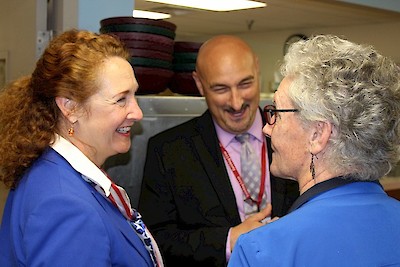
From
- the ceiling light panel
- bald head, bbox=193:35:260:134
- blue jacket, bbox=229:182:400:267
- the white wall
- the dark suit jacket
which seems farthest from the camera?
the white wall

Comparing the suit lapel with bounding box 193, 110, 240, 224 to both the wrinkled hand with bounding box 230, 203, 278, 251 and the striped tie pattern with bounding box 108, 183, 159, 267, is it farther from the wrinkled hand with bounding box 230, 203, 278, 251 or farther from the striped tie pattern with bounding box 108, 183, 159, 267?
the striped tie pattern with bounding box 108, 183, 159, 267

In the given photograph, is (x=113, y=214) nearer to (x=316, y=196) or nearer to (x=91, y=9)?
(x=316, y=196)

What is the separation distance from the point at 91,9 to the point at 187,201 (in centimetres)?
94

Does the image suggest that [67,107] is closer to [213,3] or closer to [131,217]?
[131,217]

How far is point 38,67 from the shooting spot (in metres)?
1.50

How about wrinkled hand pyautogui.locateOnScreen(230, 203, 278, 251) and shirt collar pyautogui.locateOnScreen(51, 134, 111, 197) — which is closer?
shirt collar pyautogui.locateOnScreen(51, 134, 111, 197)

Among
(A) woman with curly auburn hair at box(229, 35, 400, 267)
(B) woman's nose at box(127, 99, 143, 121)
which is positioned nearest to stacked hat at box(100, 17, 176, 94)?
(B) woman's nose at box(127, 99, 143, 121)

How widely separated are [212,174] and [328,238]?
104cm

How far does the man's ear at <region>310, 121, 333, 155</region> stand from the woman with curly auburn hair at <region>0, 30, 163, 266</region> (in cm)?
53

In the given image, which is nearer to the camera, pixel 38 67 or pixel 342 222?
pixel 342 222

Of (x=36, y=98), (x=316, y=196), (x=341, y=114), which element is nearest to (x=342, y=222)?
(x=316, y=196)

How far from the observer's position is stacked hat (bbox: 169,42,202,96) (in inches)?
94.7

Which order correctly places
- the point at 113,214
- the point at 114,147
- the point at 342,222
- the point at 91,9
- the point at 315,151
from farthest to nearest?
the point at 91,9
the point at 114,147
the point at 113,214
the point at 315,151
the point at 342,222

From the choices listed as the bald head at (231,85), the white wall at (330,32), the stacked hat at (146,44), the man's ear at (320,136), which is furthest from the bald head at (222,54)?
the white wall at (330,32)
